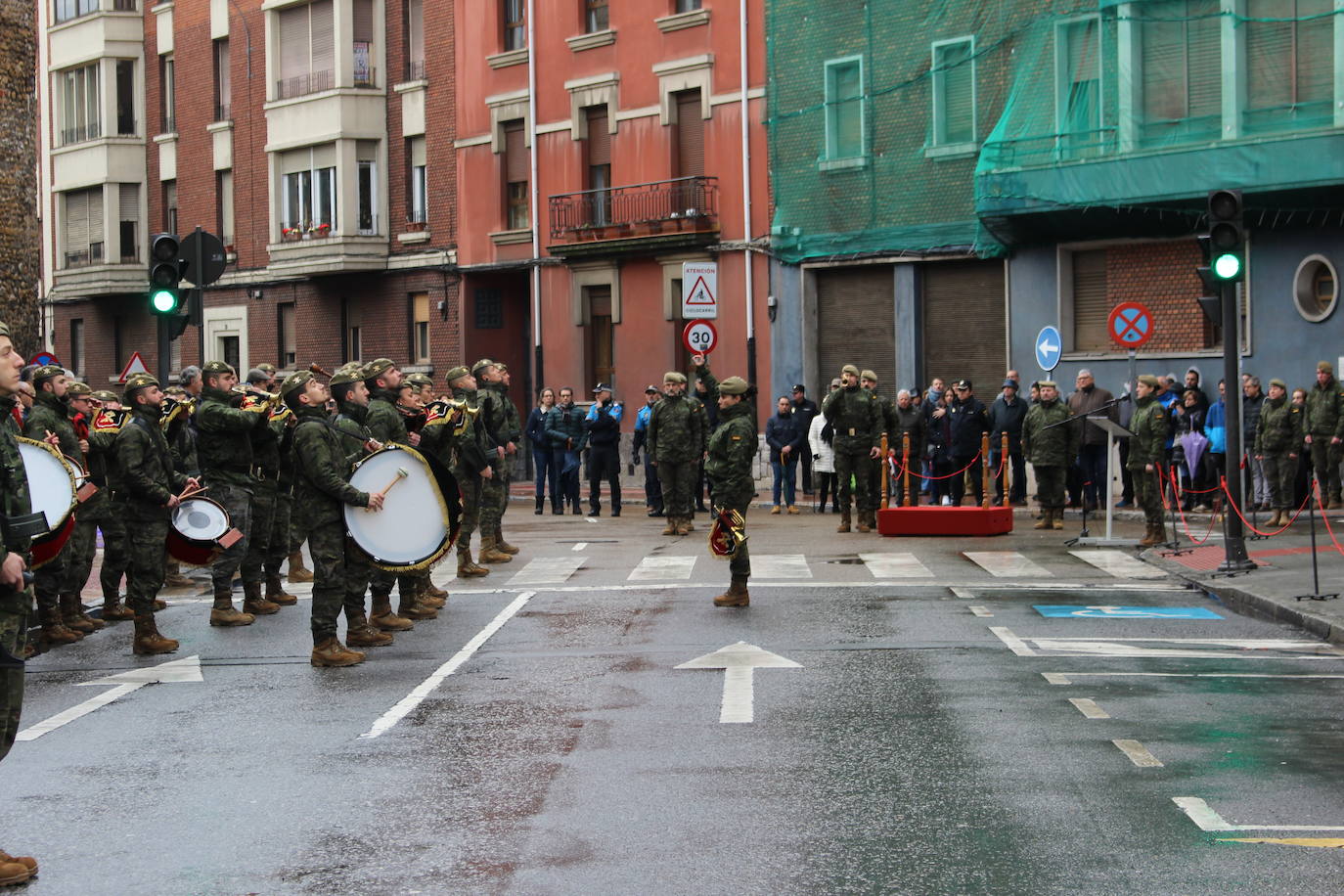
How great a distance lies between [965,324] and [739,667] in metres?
19.2

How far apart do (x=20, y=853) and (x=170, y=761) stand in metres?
1.70

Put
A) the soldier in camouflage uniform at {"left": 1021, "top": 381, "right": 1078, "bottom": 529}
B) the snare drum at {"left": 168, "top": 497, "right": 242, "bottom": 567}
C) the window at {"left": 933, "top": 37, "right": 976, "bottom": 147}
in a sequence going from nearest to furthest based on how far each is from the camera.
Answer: the snare drum at {"left": 168, "top": 497, "right": 242, "bottom": 567}, the soldier in camouflage uniform at {"left": 1021, "top": 381, "right": 1078, "bottom": 529}, the window at {"left": 933, "top": 37, "right": 976, "bottom": 147}

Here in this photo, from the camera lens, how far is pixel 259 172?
4203 cm

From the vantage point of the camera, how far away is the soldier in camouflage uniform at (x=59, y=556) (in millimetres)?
13203

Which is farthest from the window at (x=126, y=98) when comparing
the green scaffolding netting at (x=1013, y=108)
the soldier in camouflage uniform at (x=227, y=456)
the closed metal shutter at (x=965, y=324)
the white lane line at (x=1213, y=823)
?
the white lane line at (x=1213, y=823)

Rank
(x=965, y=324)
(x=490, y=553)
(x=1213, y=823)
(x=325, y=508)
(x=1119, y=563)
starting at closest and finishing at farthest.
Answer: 1. (x=1213, y=823)
2. (x=325, y=508)
3. (x=1119, y=563)
4. (x=490, y=553)
5. (x=965, y=324)

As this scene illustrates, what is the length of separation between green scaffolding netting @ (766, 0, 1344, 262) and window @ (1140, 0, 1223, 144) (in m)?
0.02

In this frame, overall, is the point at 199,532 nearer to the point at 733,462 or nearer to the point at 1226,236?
the point at 733,462

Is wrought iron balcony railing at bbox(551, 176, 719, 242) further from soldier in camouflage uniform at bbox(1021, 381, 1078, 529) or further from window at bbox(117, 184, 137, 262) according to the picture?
window at bbox(117, 184, 137, 262)

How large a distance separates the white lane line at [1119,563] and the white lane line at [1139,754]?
7.91 m

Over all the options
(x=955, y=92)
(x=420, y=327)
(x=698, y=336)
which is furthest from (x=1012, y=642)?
(x=420, y=327)

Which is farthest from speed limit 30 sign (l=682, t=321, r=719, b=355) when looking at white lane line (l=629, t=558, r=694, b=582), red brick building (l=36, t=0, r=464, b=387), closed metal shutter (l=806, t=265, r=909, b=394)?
red brick building (l=36, t=0, r=464, b=387)

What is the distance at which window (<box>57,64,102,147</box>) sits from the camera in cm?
4634

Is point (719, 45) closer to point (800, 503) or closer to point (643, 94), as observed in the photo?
point (643, 94)
